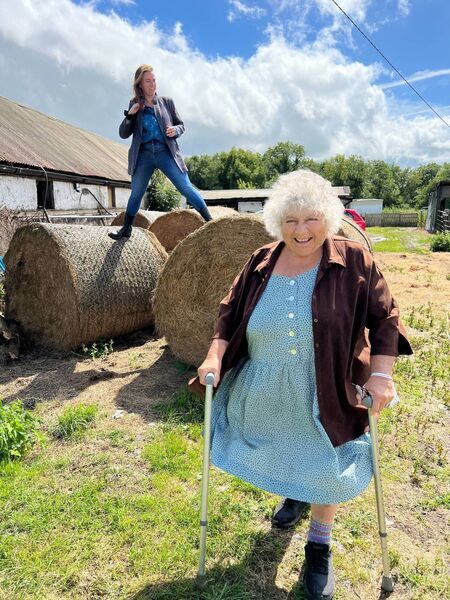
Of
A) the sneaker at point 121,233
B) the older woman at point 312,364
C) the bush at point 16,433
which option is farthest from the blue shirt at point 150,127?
the older woman at point 312,364

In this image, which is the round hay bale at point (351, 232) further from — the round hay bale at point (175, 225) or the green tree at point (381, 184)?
the green tree at point (381, 184)

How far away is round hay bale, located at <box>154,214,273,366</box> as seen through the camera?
484 centimetres

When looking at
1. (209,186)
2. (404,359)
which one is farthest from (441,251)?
(209,186)

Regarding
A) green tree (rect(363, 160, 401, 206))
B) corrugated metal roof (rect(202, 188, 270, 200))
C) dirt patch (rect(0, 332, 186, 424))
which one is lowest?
dirt patch (rect(0, 332, 186, 424))

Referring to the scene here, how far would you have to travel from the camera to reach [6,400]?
4.66m

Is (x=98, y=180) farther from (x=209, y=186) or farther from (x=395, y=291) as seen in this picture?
(x=209, y=186)

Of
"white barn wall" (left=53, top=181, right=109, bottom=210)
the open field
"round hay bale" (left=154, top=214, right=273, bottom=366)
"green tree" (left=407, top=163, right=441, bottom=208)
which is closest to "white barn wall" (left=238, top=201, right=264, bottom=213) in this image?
"white barn wall" (left=53, top=181, right=109, bottom=210)

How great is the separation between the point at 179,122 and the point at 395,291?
18.0 feet

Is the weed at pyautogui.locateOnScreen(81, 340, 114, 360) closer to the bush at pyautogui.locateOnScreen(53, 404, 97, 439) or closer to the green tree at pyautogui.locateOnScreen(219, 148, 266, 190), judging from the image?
the bush at pyautogui.locateOnScreen(53, 404, 97, 439)

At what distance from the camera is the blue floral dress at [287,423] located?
2156mm

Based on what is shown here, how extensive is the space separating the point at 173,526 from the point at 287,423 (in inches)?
42.4

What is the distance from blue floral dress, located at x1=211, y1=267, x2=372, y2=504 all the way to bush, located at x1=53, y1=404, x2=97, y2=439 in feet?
6.32

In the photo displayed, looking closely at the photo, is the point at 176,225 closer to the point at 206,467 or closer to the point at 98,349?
the point at 98,349

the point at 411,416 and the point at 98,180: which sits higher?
the point at 98,180
